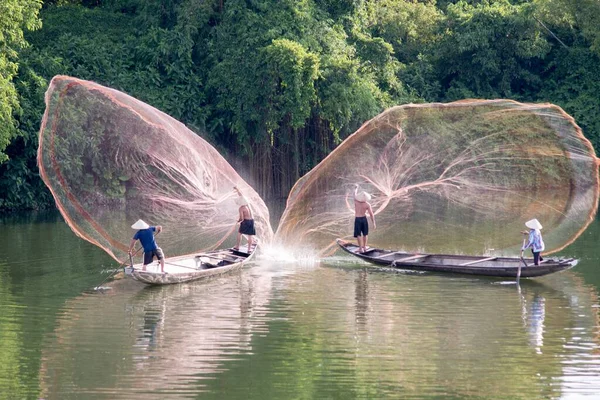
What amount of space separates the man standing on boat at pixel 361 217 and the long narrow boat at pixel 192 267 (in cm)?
215

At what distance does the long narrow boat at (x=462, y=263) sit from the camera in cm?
1972

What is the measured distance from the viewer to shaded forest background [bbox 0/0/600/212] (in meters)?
35.6

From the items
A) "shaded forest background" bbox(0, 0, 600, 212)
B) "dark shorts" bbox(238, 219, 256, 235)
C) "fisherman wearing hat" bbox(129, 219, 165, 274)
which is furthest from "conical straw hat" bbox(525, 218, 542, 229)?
"shaded forest background" bbox(0, 0, 600, 212)

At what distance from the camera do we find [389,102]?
39.2 metres

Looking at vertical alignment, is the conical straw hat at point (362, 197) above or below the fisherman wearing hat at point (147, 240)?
above

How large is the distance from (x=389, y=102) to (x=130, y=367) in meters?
26.8

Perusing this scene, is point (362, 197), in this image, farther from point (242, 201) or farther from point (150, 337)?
point (150, 337)

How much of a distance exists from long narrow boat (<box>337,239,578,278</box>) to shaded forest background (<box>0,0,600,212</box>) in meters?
14.3

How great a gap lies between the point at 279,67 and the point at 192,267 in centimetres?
1604

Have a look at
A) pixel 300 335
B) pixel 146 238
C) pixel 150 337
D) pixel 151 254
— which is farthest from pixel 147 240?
pixel 300 335

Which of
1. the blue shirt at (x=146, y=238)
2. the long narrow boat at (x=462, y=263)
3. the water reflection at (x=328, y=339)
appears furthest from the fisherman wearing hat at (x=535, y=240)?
the blue shirt at (x=146, y=238)

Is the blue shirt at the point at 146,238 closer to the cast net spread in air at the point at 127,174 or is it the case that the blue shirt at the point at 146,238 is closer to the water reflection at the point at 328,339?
the water reflection at the point at 328,339

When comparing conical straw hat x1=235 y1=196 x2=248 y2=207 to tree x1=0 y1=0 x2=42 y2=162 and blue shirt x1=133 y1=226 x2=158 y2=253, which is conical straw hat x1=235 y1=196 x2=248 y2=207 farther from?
tree x1=0 y1=0 x2=42 y2=162

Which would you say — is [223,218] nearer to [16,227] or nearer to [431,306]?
[431,306]
